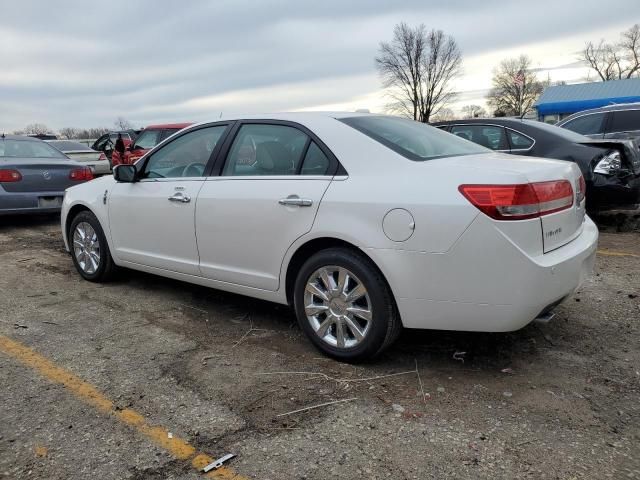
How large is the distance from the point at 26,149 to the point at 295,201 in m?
7.01

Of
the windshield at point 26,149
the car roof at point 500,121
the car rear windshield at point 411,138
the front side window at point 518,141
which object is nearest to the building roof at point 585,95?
the car roof at point 500,121

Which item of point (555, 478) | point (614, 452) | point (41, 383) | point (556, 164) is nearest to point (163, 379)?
point (41, 383)

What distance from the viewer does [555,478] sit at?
2248 mm

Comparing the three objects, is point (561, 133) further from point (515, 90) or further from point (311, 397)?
point (515, 90)

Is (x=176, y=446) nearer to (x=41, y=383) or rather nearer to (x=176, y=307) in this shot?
(x=41, y=383)

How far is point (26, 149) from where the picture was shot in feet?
28.4

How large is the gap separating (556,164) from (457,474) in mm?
1850

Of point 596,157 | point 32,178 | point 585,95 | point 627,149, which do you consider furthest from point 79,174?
point 585,95

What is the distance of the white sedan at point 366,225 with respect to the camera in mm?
2795

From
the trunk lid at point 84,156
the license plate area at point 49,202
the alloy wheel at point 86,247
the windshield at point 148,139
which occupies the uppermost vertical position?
the windshield at point 148,139

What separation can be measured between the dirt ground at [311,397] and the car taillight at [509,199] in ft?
3.23

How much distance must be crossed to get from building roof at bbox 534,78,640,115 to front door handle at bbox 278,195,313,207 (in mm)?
38571

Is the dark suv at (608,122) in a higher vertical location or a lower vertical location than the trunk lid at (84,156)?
lower

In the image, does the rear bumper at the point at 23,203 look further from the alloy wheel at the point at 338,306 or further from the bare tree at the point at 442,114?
the bare tree at the point at 442,114
